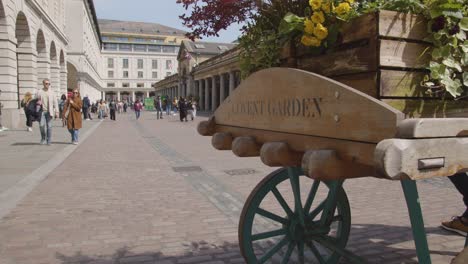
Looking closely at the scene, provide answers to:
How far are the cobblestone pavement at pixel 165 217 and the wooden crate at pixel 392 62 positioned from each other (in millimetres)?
2183

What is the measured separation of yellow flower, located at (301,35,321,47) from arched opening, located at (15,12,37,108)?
23224 millimetres

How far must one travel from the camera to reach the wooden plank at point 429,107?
5.49ft

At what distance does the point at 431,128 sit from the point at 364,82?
0.39 m

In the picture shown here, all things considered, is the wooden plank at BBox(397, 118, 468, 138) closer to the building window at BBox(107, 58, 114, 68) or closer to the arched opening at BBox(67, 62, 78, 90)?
the arched opening at BBox(67, 62, 78, 90)

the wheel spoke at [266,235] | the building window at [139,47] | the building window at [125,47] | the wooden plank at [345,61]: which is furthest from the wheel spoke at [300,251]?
the building window at [125,47]

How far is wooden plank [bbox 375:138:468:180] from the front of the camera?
4.26 feet

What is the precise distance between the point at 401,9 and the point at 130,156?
9145 mm

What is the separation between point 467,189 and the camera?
3.47 meters

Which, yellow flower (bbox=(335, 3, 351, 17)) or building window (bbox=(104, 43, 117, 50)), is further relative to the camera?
building window (bbox=(104, 43, 117, 50))

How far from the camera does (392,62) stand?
1657mm

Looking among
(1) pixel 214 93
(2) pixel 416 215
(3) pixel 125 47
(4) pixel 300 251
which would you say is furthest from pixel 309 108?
(3) pixel 125 47

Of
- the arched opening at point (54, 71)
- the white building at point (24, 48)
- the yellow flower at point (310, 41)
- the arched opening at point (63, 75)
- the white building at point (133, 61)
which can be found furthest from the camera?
the white building at point (133, 61)

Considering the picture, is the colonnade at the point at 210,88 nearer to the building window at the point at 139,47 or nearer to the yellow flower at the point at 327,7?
the yellow flower at the point at 327,7

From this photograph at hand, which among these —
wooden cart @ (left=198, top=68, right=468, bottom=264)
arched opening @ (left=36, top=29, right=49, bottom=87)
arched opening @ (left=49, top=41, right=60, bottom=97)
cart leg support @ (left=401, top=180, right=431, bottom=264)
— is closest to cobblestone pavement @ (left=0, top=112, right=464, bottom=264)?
wooden cart @ (left=198, top=68, right=468, bottom=264)
